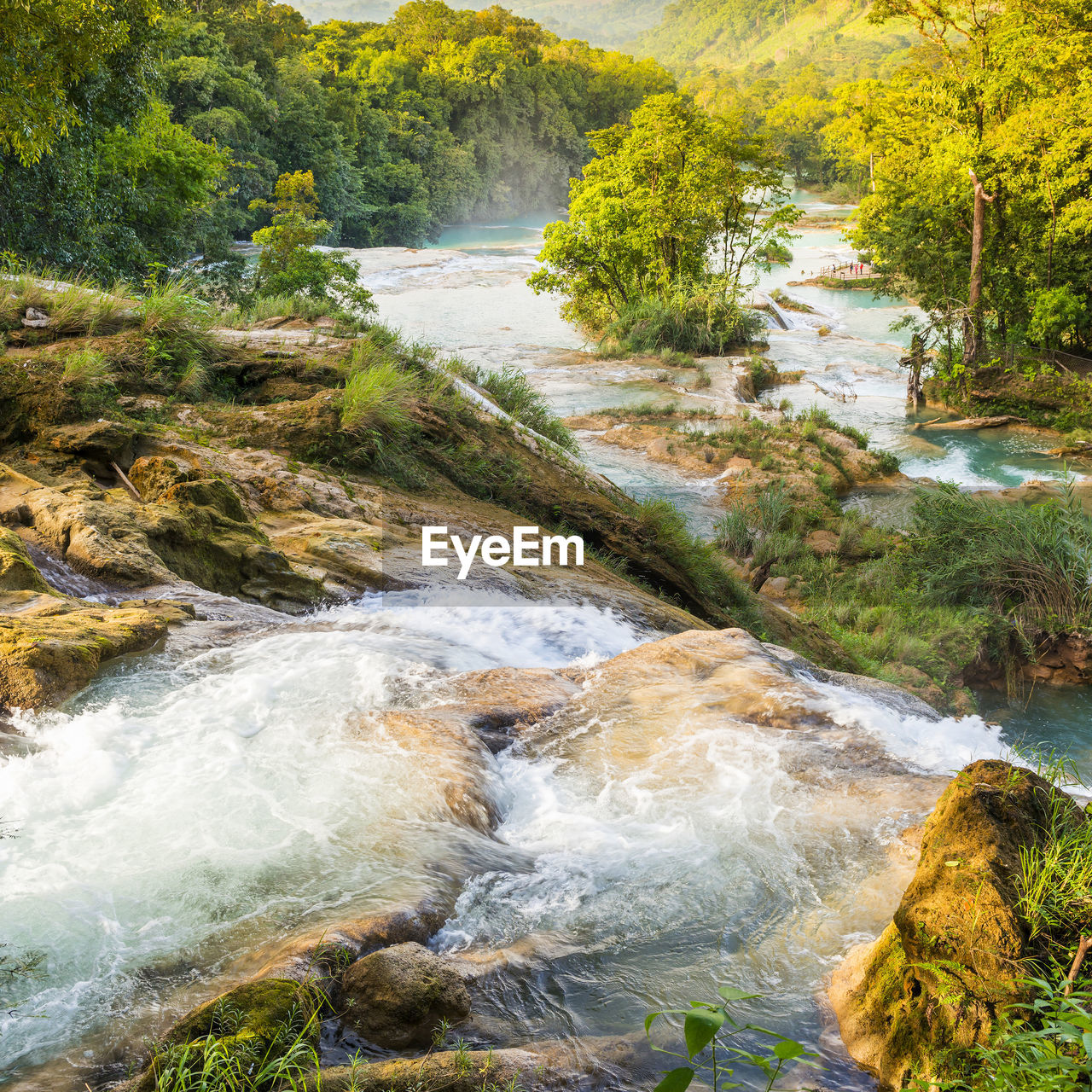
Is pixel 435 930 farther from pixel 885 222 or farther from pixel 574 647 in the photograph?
pixel 885 222

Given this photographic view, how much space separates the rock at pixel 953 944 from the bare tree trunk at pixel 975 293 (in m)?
21.3

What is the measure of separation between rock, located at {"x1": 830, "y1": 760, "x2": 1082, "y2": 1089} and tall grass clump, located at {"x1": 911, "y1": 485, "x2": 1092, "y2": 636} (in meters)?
8.62

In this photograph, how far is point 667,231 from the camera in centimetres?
2608

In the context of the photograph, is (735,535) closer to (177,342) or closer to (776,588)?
(776,588)

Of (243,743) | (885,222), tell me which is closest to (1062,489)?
(885,222)

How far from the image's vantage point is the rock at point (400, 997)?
240cm

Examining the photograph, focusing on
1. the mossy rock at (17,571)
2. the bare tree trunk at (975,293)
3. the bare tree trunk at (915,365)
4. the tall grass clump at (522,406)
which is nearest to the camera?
the mossy rock at (17,571)

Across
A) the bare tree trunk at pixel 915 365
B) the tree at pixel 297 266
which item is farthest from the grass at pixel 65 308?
the bare tree trunk at pixel 915 365

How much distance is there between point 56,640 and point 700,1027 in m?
3.66

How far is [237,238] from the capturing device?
44.4 metres

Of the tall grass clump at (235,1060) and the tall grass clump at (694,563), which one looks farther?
the tall grass clump at (694,563)

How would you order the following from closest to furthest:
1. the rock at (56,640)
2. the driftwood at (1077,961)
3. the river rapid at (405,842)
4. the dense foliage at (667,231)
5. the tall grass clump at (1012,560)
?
1. the driftwood at (1077,961)
2. the river rapid at (405,842)
3. the rock at (56,640)
4. the tall grass clump at (1012,560)
5. the dense foliage at (667,231)

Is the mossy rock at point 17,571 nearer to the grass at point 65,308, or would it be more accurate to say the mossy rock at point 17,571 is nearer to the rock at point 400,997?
the rock at point 400,997

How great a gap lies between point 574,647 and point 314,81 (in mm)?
50131
